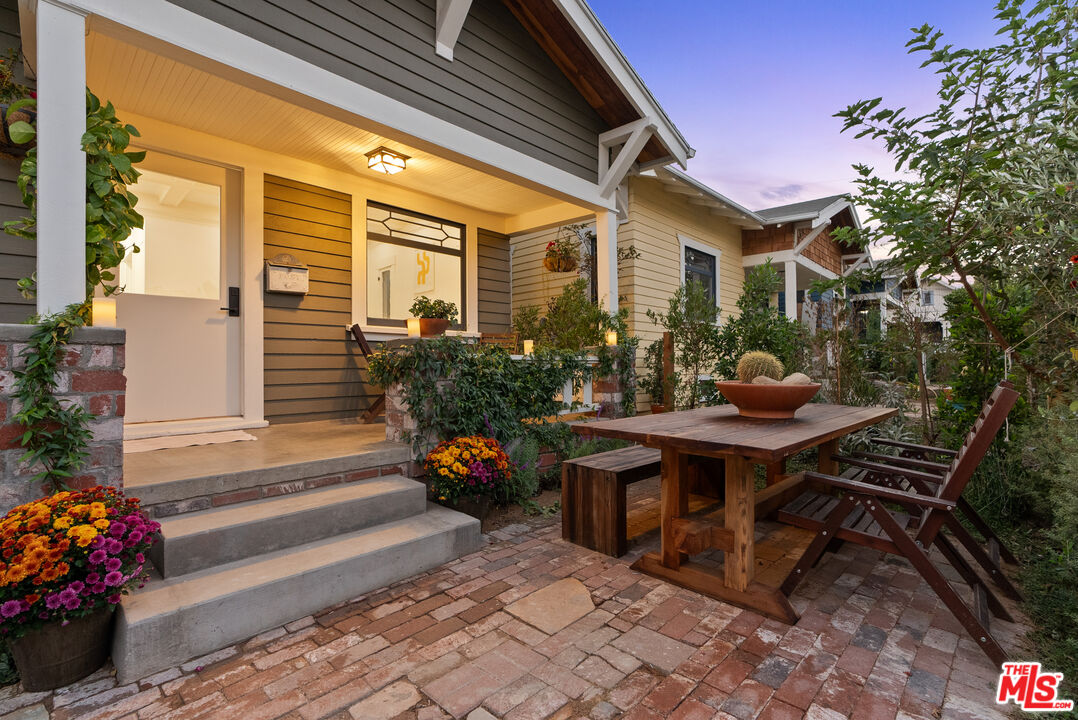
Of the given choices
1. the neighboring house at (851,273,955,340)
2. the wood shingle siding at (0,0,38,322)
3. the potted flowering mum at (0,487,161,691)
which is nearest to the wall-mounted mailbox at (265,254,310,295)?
the wood shingle siding at (0,0,38,322)

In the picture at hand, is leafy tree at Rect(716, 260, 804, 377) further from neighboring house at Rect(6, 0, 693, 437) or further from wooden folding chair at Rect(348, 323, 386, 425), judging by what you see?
wooden folding chair at Rect(348, 323, 386, 425)

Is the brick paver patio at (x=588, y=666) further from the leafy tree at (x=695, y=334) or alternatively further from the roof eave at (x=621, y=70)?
the roof eave at (x=621, y=70)

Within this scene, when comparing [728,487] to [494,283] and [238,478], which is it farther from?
[494,283]

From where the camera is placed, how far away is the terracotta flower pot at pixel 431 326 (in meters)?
4.20

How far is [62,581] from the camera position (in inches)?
63.5

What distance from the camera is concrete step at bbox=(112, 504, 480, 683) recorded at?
68.7 inches

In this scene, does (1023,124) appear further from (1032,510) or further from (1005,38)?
(1032,510)

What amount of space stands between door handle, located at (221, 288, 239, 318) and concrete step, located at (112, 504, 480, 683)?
258 cm

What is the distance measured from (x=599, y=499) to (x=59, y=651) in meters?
2.30

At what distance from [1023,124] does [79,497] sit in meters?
4.62

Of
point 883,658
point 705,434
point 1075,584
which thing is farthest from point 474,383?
point 1075,584

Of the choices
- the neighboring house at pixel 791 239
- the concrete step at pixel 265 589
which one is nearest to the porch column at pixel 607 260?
the concrete step at pixel 265 589

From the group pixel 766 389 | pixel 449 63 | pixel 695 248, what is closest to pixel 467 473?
pixel 766 389

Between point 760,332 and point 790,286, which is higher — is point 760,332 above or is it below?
below
